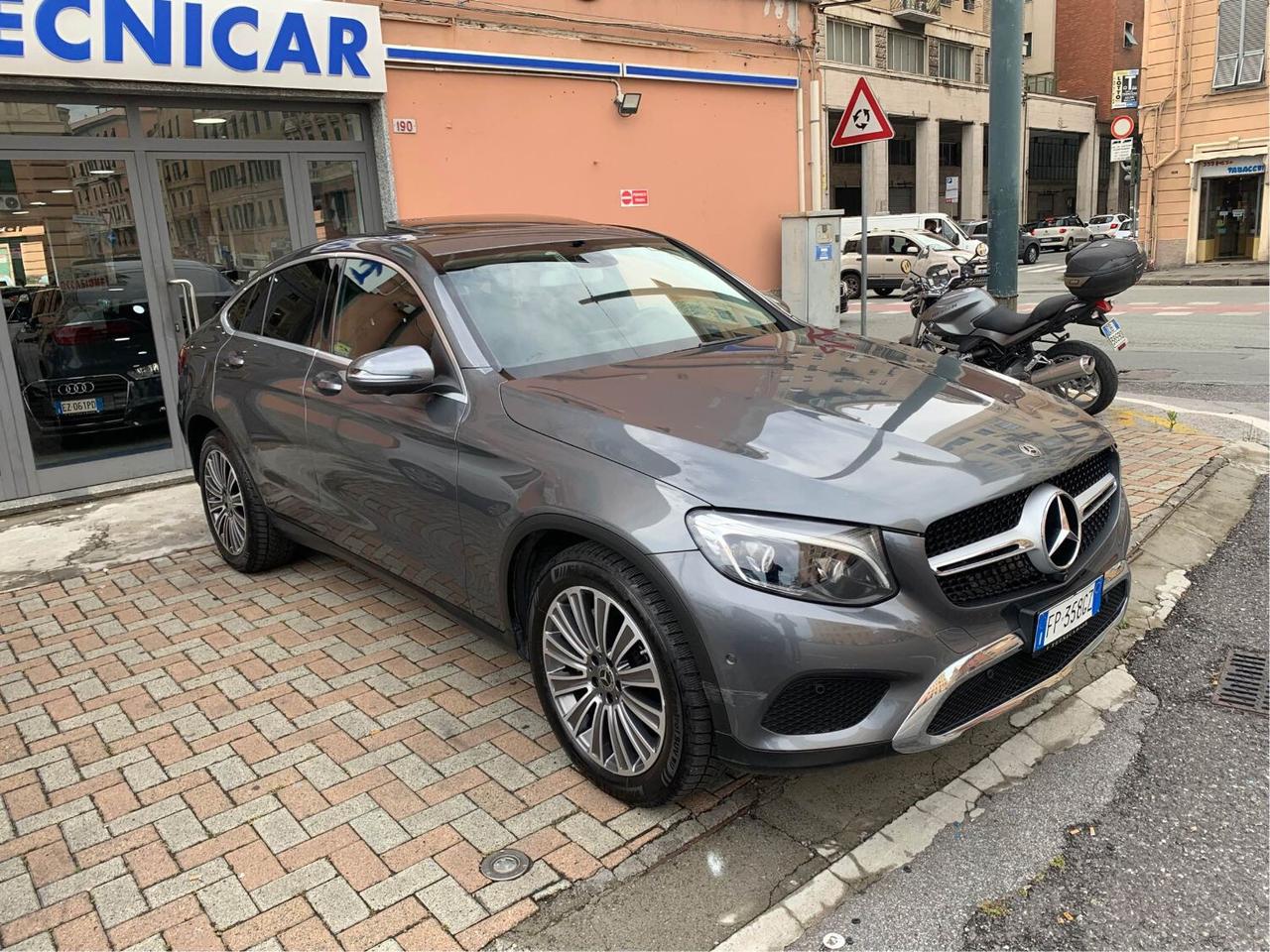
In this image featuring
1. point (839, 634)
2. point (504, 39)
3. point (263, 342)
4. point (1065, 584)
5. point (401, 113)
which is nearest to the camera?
point (839, 634)

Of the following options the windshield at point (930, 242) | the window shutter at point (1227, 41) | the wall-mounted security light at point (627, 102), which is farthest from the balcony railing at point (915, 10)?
the wall-mounted security light at point (627, 102)

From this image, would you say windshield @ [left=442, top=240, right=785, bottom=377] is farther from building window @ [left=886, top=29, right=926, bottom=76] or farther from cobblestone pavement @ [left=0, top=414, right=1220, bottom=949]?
building window @ [left=886, top=29, right=926, bottom=76]

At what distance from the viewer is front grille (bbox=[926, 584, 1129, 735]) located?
2.46m

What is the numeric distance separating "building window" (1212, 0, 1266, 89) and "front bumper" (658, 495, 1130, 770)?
28.3 metres

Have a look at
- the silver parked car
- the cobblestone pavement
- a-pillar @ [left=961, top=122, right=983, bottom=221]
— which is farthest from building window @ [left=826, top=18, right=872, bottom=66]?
the cobblestone pavement

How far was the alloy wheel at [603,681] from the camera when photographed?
8.63 feet

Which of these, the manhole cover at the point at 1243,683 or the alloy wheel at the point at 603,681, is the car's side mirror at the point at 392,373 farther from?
the manhole cover at the point at 1243,683

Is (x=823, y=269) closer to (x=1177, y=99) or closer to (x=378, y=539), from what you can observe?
(x=378, y=539)

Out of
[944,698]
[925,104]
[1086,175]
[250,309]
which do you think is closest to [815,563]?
[944,698]

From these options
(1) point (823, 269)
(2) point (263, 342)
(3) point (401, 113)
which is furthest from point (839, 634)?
(1) point (823, 269)

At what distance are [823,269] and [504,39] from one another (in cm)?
438

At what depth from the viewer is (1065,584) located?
2652 mm

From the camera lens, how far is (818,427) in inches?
107

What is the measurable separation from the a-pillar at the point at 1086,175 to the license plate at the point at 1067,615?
60.1 meters
